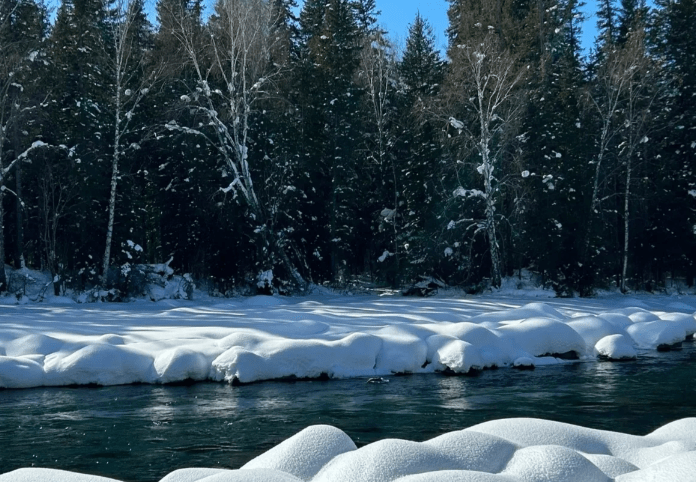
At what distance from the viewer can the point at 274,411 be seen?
1035 centimetres

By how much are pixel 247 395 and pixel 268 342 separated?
2273 millimetres

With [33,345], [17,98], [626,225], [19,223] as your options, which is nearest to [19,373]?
[33,345]

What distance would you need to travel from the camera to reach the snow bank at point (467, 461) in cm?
513

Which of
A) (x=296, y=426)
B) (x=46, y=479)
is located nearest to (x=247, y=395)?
(x=296, y=426)

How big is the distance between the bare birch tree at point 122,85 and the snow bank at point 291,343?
594cm

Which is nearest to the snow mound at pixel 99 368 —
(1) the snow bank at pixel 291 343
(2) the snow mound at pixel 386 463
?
(1) the snow bank at pixel 291 343

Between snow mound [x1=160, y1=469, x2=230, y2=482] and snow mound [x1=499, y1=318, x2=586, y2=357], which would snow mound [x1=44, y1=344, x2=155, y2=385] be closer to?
snow mound [x1=499, y1=318, x2=586, y2=357]

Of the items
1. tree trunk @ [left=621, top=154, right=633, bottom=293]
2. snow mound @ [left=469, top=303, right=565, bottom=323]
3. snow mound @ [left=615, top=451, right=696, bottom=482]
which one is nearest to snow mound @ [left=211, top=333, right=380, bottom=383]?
snow mound @ [left=469, top=303, right=565, bottom=323]

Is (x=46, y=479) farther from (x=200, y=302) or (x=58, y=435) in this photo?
(x=200, y=302)

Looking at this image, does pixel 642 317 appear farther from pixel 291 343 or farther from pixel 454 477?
pixel 454 477

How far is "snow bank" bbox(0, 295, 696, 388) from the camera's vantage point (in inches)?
496

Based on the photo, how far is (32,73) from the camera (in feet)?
88.4

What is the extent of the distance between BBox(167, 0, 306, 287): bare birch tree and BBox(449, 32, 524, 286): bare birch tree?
21.8 ft

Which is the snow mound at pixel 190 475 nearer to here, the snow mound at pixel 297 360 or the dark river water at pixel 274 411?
the dark river water at pixel 274 411
